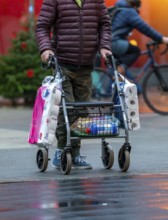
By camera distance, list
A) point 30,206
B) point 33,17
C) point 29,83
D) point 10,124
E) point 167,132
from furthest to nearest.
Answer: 1. point 33,17
2. point 29,83
3. point 10,124
4. point 167,132
5. point 30,206

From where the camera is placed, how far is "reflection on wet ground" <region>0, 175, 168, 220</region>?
5.78 m

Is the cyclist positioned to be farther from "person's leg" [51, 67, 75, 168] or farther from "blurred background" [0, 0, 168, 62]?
"person's leg" [51, 67, 75, 168]

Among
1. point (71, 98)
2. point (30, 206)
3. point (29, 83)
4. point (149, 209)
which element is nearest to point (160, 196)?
point (149, 209)

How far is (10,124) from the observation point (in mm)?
11945

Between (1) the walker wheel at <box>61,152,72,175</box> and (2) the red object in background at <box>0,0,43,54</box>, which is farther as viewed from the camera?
(2) the red object in background at <box>0,0,43,54</box>

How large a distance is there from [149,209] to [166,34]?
37.5 ft

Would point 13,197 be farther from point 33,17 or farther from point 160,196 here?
point 33,17

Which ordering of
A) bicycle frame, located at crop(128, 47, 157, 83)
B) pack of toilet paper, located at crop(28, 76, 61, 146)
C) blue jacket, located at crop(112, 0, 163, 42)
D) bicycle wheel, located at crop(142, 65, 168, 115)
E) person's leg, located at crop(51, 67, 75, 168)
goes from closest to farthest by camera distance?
pack of toilet paper, located at crop(28, 76, 61, 146) → person's leg, located at crop(51, 67, 75, 168) → blue jacket, located at crop(112, 0, 163, 42) → bicycle wheel, located at crop(142, 65, 168, 115) → bicycle frame, located at crop(128, 47, 157, 83)

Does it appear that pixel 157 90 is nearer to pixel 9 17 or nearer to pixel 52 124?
pixel 52 124

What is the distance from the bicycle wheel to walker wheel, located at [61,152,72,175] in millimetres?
4745

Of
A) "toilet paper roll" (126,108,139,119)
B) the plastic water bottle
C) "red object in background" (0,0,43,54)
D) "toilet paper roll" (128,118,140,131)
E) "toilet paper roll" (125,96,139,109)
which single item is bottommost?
the plastic water bottle

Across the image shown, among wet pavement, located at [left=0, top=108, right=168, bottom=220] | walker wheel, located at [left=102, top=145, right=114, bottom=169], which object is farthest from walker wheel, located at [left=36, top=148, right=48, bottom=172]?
walker wheel, located at [left=102, top=145, right=114, bottom=169]

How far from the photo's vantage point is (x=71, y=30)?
7.66 metres

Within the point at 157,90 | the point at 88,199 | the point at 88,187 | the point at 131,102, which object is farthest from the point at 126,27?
the point at 88,199
